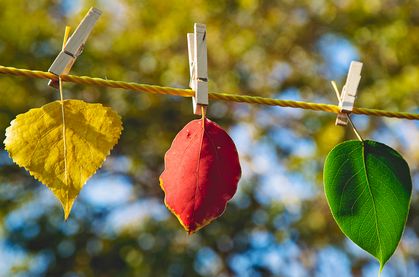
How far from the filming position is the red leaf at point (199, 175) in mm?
541

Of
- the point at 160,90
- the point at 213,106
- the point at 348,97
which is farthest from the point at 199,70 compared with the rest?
the point at 213,106

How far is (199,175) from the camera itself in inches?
21.8

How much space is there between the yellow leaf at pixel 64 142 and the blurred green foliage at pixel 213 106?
344 centimetres

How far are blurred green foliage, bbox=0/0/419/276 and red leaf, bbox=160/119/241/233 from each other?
3453 millimetres

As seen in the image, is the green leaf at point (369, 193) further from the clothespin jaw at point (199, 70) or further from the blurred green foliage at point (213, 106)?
the blurred green foliage at point (213, 106)

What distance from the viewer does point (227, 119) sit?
4.67m

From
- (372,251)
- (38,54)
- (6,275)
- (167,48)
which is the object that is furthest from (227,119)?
(372,251)

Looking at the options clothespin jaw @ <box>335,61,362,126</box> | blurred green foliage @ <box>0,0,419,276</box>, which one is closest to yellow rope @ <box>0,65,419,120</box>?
clothespin jaw @ <box>335,61,362,126</box>

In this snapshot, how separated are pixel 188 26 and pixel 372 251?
4.04 m

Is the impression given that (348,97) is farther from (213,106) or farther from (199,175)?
(213,106)

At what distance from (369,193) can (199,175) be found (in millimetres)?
167

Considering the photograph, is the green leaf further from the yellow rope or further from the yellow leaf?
the yellow leaf

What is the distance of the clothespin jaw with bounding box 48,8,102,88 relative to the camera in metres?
0.56

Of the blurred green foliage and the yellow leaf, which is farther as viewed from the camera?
the blurred green foliage
